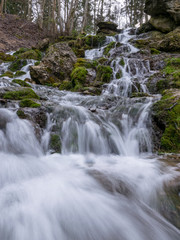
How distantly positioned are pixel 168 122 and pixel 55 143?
2652 mm

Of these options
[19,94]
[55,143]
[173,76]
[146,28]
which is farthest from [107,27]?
[55,143]

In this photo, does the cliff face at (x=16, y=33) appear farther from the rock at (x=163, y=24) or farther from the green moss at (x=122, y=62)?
the rock at (x=163, y=24)

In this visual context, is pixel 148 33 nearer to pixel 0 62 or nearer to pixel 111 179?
pixel 0 62

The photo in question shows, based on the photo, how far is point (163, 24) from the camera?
49.8ft

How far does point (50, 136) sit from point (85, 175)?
1.54 meters

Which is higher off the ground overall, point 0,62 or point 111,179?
point 0,62

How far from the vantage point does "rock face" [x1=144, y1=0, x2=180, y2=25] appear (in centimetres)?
1378

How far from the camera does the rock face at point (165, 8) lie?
45.2 feet

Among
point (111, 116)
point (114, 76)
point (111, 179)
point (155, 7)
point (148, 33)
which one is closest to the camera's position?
point (111, 179)

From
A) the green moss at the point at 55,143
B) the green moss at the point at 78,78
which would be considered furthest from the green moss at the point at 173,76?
the green moss at the point at 55,143

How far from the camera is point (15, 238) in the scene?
137 centimetres

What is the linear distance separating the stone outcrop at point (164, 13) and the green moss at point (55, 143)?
621 inches

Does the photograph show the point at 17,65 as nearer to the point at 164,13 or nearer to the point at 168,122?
the point at 168,122

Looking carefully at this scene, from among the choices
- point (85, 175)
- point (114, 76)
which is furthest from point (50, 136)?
point (114, 76)
